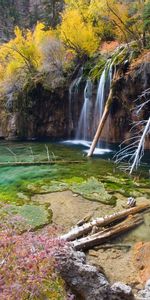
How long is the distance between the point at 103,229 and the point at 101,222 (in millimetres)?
258

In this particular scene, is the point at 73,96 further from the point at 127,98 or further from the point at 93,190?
the point at 93,190

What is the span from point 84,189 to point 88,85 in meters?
10.9

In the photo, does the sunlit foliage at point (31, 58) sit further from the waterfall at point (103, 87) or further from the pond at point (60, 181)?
the pond at point (60, 181)

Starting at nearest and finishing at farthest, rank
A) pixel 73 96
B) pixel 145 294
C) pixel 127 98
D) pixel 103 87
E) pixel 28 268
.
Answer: pixel 28 268 → pixel 145 294 → pixel 127 98 → pixel 103 87 → pixel 73 96

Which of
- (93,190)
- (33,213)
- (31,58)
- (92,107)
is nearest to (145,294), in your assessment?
(33,213)

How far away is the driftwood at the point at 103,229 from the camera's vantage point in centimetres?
672

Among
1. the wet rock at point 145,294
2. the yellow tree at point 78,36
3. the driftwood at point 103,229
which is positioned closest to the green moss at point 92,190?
the driftwood at point 103,229

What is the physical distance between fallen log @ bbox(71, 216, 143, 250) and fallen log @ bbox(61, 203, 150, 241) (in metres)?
0.19

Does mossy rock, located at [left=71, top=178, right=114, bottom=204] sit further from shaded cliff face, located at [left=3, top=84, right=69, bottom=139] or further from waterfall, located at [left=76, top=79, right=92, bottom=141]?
shaded cliff face, located at [left=3, top=84, right=69, bottom=139]

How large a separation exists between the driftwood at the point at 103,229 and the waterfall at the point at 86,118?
1226cm

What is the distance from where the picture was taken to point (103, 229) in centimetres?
735

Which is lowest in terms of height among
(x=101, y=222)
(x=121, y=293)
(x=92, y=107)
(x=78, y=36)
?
(x=121, y=293)

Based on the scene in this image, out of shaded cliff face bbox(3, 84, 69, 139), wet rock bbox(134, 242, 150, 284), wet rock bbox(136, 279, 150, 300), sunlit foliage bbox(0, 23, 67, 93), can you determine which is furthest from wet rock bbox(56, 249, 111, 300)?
sunlit foliage bbox(0, 23, 67, 93)

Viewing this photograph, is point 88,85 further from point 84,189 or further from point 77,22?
point 84,189
